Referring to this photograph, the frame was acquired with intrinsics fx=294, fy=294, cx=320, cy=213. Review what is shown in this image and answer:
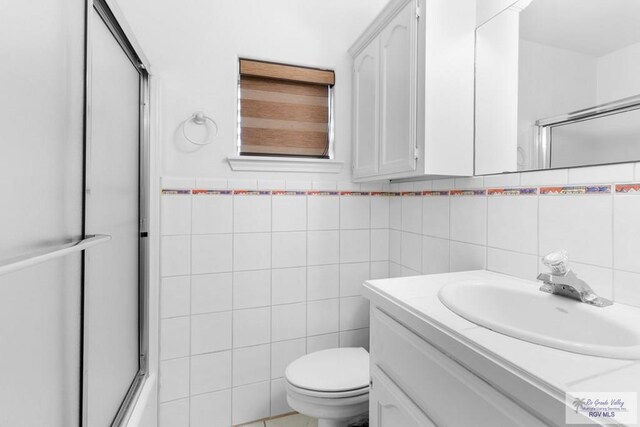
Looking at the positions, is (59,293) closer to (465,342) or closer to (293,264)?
(465,342)

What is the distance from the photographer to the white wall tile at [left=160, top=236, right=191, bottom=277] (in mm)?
1469

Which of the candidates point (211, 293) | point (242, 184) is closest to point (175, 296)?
point (211, 293)

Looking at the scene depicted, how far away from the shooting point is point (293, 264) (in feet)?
5.52

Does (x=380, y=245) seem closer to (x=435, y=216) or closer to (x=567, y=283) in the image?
(x=435, y=216)

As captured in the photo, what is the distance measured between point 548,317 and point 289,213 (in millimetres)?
1204

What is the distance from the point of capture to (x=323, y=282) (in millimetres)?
1738

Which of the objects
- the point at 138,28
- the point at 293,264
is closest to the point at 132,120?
the point at 138,28

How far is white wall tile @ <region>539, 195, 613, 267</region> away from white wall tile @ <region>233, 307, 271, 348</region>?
4.31 feet

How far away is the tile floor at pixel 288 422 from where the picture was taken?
1.58 m

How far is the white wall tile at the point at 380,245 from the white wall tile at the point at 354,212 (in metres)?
0.09

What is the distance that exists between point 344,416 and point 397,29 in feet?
5.46

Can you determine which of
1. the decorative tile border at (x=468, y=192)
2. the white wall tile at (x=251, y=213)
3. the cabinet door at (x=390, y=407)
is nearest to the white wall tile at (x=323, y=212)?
the white wall tile at (x=251, y=213)

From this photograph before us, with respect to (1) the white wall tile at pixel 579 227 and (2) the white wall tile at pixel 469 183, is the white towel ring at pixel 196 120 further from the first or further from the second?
(1) the white wall tile at pixel 579 227

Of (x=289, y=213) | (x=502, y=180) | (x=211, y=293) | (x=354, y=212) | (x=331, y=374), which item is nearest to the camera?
(x=502, y=180)
